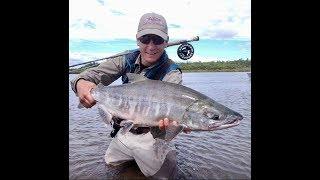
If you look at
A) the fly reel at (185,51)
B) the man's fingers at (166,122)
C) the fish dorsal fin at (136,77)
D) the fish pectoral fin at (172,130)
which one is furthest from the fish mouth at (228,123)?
the fly reel at (185,51)

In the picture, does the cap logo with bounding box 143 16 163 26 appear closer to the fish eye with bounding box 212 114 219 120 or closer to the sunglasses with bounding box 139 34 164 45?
the sunglasses with bounding box 139 34 164 45

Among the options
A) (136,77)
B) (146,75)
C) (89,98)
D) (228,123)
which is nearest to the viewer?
(228,123)

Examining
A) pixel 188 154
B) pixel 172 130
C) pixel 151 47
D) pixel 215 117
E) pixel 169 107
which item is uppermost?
pixel 151 47

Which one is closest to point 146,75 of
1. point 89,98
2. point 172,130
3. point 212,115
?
point 89,98

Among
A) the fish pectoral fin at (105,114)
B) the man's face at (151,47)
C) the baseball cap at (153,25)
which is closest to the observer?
the fish pectoral fin at (105,114)

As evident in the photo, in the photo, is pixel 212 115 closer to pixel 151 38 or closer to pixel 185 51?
pixel 151 38

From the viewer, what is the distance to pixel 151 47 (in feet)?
16.7

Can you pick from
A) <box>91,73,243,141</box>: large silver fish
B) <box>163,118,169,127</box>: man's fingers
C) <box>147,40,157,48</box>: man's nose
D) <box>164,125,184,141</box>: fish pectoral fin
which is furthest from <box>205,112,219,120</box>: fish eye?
<box>147,40,157,48</box>: man's nose

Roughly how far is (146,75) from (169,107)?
107 centimetres

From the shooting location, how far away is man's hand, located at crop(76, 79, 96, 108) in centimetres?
485

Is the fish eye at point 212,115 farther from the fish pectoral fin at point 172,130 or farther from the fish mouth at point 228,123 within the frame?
the fish pectoral fin at point 172,130

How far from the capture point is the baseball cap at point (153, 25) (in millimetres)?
4930
